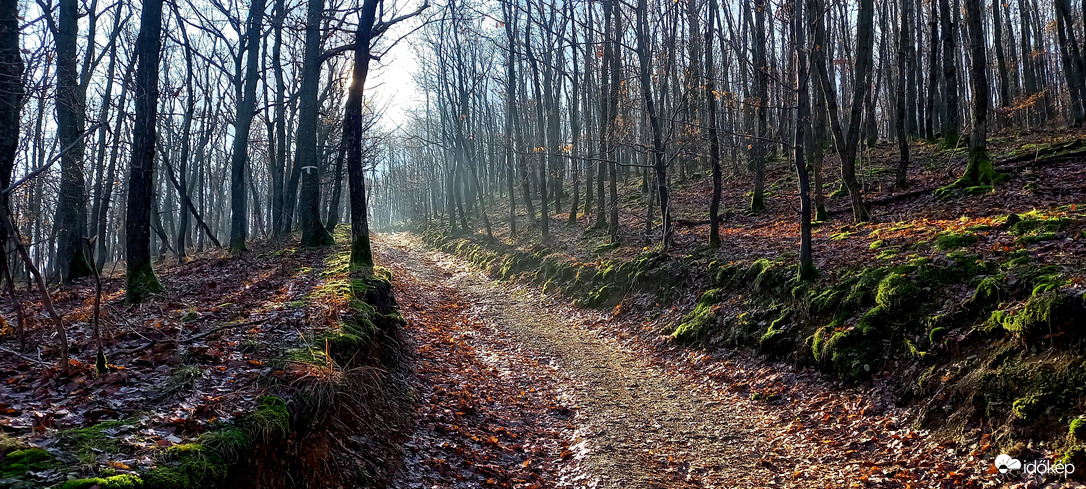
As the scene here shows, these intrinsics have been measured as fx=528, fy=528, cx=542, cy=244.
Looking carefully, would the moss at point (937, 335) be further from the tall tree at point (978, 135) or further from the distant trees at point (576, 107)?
the tall tree at point (978, 135)

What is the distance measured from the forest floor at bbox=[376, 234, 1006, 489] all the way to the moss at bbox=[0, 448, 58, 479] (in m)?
3.04

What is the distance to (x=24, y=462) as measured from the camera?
3107 millimetres

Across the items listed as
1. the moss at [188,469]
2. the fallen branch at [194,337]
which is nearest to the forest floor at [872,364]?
the moss at [188,469]

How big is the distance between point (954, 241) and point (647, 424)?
5.45 meters

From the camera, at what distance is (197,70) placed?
2748 cm

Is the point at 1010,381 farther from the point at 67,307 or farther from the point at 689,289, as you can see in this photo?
A: the point at 67,307

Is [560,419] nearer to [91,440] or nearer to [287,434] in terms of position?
[287,434]

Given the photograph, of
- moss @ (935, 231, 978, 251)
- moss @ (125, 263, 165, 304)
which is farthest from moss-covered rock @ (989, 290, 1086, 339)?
moss @ (125, 263, 165, 304)

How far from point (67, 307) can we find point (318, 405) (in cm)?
664

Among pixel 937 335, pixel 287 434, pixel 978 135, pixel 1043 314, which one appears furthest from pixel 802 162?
pixel 287 434

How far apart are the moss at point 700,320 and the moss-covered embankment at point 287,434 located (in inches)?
201

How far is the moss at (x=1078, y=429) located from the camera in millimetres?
4578

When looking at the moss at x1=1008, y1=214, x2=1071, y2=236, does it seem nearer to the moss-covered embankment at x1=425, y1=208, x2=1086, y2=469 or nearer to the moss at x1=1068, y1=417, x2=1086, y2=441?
the moss-covered embankment at x1=425, y1=208, x2=1086, y2=469

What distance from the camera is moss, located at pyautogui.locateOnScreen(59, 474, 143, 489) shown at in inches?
119
